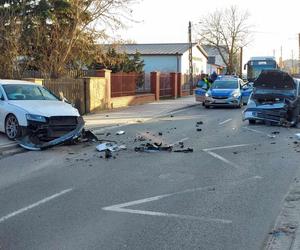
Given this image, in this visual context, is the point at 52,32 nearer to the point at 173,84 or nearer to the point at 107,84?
the point at 107,84

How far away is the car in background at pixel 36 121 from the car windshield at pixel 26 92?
3 centimetres

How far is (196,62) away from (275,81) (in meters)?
50.0

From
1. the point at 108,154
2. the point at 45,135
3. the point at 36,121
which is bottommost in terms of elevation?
the point at 108,154

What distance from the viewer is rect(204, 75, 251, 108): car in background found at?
90.1 ft

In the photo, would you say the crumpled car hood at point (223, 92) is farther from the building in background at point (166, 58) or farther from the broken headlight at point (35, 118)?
the building in background at point (166, 58)

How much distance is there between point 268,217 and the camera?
6492 mm

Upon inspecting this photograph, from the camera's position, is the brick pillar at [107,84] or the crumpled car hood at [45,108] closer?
the crumpled car hood at [45,108]

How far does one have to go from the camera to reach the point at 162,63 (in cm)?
5956

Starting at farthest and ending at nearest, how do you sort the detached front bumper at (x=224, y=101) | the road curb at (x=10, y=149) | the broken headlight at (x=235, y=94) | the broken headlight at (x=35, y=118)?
the broken headlight at (x=235, y=94), the detached front bumper at (x=224, y=101), the broken headlight at (x=35, y=118), the road curb at (x=10, y=149)

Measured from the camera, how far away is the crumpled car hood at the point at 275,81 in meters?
18.8

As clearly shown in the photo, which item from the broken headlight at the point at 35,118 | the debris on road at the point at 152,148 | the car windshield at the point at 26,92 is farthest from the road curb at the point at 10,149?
the debris on road at the point at 152,148

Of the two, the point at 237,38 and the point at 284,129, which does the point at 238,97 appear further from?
the point at 237,38

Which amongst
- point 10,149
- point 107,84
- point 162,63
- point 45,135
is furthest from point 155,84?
point 162,63

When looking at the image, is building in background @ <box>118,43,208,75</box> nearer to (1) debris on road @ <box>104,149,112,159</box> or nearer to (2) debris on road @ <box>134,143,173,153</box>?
(2) debris on road @ <box>134,143,173,153</box>
